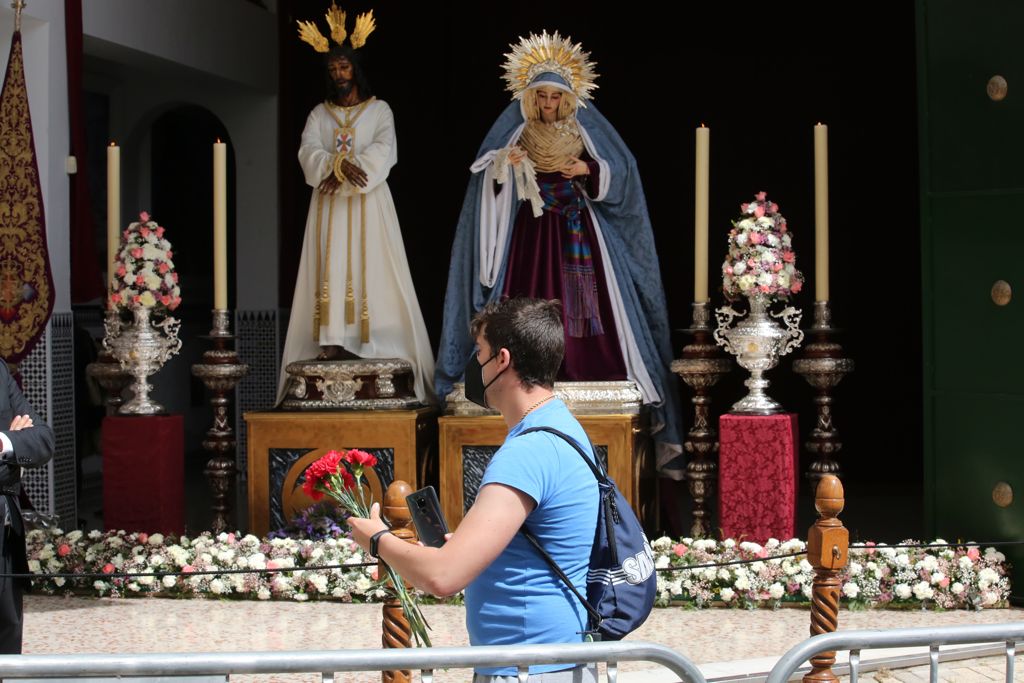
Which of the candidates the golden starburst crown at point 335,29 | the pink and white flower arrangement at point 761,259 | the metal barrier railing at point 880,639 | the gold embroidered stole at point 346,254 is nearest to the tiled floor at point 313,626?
the pink and white flower arrangement at point 761,259

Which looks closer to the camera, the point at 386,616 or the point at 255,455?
the point at 386,616

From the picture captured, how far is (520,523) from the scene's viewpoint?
238 cm

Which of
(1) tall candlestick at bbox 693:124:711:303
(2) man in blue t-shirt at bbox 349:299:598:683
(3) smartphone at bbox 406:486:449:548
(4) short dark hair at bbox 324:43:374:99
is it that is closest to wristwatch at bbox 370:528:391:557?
(2) man in blue t-shirt at bbox 349:299:598:683

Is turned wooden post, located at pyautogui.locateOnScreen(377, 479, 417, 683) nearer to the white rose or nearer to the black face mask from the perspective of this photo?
the black face mask

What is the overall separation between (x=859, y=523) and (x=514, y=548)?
16.9 ft

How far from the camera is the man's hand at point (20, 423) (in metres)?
3.92

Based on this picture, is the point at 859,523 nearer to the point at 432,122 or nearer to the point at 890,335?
the point at 890,335

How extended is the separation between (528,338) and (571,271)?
376 cm

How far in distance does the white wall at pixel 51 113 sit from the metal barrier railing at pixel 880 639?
5.18 m

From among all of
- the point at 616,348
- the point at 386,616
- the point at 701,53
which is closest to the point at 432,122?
the point at 701,53

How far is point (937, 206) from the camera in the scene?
227 inches

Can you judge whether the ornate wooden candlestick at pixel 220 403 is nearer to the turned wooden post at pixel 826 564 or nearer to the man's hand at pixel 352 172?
the man's hand at pixel 352 172

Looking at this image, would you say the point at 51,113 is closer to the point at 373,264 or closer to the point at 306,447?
the point at 373,264

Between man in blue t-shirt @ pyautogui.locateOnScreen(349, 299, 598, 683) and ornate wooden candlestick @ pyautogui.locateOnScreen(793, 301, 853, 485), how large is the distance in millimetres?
3524
